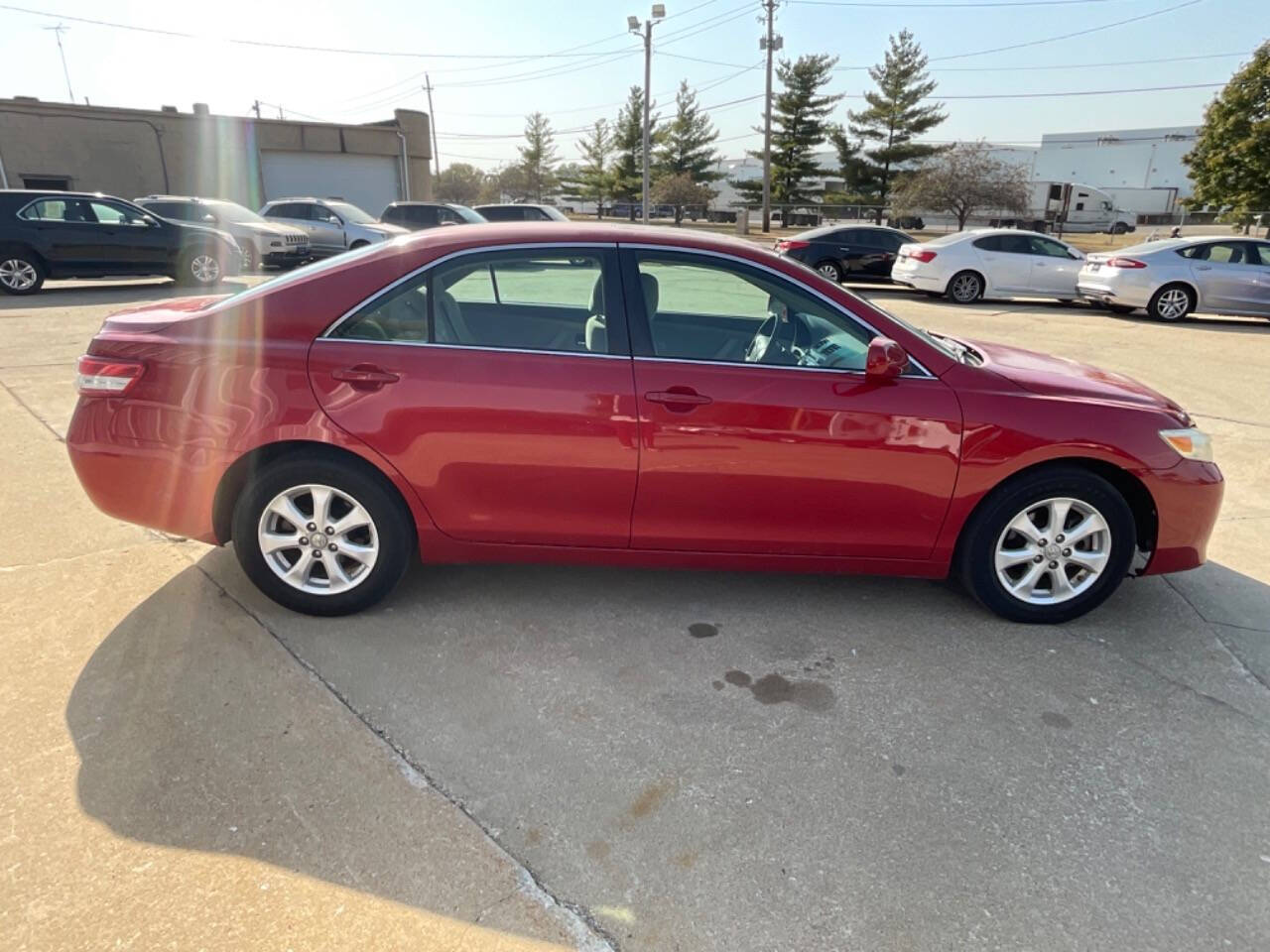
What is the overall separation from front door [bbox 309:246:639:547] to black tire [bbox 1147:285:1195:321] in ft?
44.4

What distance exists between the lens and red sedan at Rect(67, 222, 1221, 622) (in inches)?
124

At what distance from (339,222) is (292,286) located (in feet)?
58.1

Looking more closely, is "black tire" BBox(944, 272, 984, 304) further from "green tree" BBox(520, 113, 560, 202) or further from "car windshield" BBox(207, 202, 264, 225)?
"green tree" BBox(520, 113, 560, 202)

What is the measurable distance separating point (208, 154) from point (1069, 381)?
124ft

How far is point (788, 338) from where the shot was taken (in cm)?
347

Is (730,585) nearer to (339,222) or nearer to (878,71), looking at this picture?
(339,222)

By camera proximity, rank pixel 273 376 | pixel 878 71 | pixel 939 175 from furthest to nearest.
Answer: pixel 878 71, pixel 939 175, pixel 273 376

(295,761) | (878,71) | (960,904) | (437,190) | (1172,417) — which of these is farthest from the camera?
(437,190)

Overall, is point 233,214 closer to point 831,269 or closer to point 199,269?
point 199,269

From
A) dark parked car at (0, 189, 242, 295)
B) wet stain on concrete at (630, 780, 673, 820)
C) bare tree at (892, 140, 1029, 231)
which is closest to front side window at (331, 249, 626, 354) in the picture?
wet stain on concrete at (630, 780, 673, 820)

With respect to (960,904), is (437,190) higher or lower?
higher

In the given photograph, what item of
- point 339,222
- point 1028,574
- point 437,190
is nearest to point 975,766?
point 1028,574

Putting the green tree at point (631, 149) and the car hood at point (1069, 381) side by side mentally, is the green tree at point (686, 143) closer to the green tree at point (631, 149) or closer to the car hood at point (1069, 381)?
the green tree at point (631, 149)

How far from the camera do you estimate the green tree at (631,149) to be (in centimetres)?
5814
